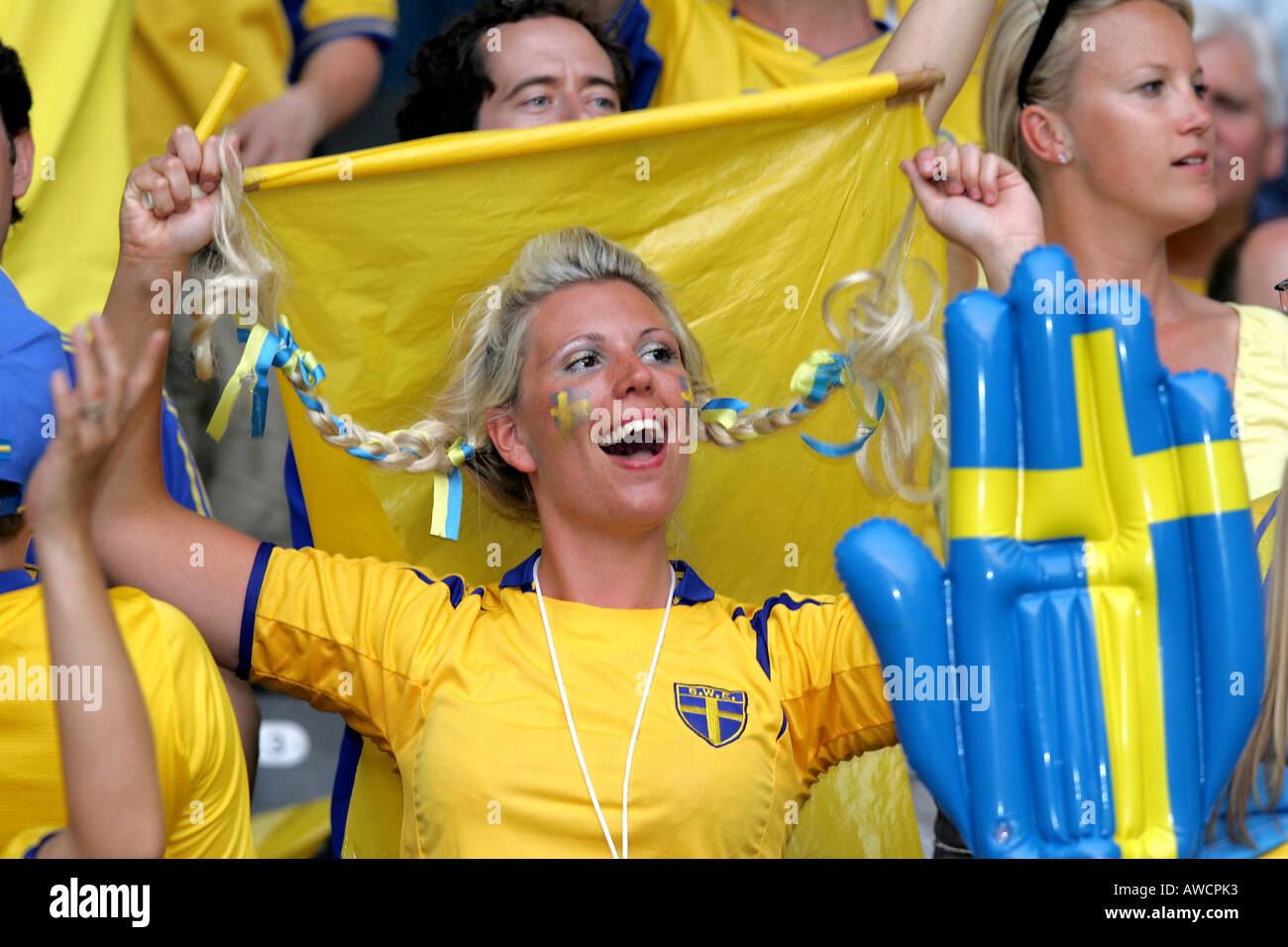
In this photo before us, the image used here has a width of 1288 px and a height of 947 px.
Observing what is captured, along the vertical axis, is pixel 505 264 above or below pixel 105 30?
below

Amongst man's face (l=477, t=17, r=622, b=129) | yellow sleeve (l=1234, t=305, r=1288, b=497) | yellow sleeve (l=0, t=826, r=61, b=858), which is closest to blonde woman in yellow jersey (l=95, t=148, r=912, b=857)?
yellow sleeve (l=0, t=826, r=61, b=858)

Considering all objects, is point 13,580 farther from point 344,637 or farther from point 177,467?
point 177,467

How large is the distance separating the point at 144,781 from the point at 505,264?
3.27 feet

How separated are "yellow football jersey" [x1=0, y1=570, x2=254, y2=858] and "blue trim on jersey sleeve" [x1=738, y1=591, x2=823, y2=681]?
24.4 inches

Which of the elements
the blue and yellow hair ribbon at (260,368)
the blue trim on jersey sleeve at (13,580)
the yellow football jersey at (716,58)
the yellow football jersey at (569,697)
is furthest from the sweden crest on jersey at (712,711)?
the yellow football jersey at (716,58)

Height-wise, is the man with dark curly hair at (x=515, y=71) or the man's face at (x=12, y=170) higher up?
the man with dark curly hair at (x=515, y=71)

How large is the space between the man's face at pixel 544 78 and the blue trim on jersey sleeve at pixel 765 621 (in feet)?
2.92

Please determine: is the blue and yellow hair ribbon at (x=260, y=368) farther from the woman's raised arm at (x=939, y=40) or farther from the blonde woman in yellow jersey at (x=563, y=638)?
the woman's raised arm at (x=939, y=40)

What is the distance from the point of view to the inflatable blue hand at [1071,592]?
1478mm

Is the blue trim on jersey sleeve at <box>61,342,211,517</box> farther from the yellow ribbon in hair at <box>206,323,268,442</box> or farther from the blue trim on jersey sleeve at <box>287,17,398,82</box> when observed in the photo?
the blue trim on jersey sleeve at <box>287,17,398,82</box>
